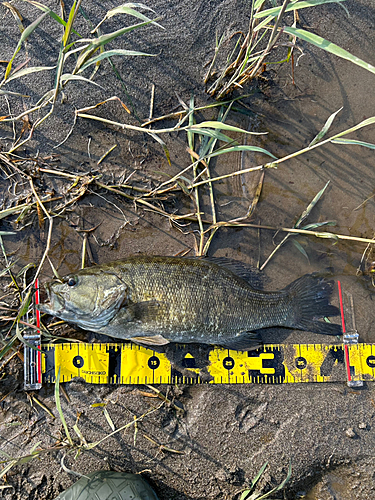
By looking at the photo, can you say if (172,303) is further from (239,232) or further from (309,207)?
(309,207)

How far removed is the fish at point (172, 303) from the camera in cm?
310

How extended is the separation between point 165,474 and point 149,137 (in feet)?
10.6

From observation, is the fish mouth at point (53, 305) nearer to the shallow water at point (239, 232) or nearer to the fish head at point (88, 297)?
the fish head at point (88, 297)

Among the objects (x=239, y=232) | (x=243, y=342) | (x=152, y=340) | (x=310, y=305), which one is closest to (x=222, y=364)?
(x=243, y=342)

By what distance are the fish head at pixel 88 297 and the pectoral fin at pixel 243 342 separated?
106 cm

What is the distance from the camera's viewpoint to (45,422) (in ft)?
11.1

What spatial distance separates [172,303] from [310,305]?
136 cm

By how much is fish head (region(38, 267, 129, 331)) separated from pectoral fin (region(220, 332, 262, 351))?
3.49ft

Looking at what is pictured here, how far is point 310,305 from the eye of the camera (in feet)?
11.3

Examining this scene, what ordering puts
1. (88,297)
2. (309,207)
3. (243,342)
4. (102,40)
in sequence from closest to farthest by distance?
(102,40)
(88,297)
(243,342)
(309,207)

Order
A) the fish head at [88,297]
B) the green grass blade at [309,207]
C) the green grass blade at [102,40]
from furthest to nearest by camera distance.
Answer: the green grass blade at [309,207], the fish head at [88,297], the green grass blade at [102,40]

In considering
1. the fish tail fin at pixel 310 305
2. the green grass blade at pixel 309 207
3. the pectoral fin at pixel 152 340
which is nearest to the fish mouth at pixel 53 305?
the pectoral fin at pixel 152 340

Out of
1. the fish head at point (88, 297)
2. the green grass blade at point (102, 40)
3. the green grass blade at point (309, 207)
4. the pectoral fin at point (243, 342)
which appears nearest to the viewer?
the green grass blade at point (102, 40)

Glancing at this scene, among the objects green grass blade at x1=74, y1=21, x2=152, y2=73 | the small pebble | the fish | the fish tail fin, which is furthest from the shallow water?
green grass blade at x1=74, y1=21, x2=152, y2=73
